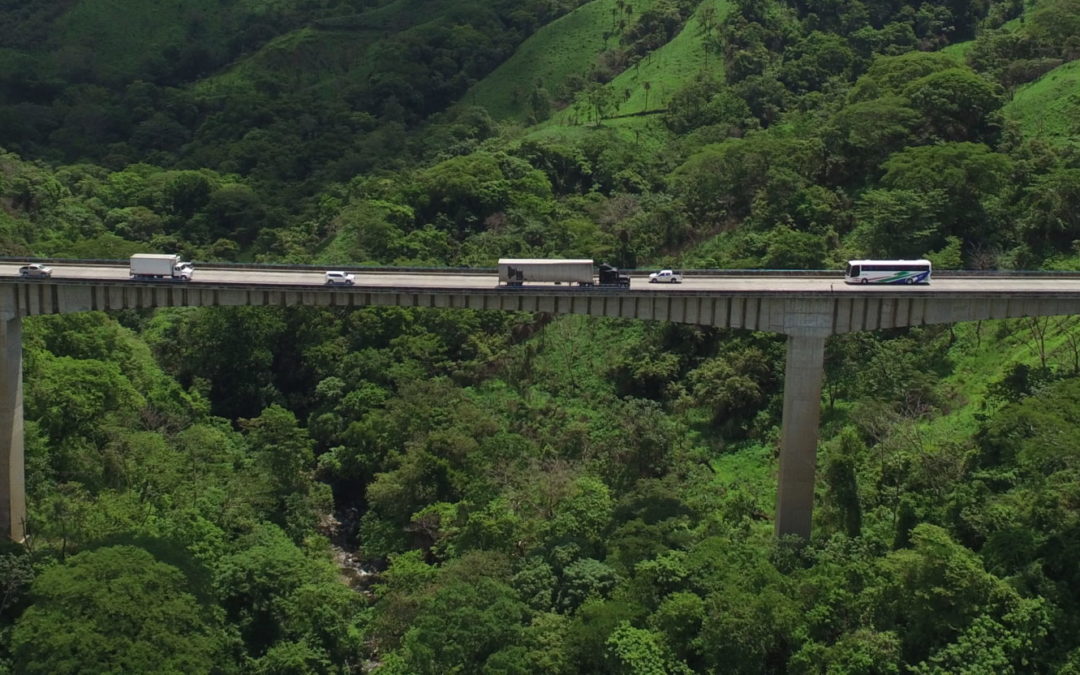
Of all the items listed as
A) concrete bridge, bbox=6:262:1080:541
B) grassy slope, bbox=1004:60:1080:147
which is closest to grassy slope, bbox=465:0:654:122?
grassy slope, bbox=1004:60:1080:147

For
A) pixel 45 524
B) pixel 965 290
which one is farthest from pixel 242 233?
pixel 965 290

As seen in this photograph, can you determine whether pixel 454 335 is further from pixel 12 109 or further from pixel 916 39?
pixel 12 109

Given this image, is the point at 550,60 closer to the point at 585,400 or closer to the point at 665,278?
the point at 585,400

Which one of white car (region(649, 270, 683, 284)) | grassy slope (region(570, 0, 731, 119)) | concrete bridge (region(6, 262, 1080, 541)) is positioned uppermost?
grassy slope (region(570, 0, 731, 119))

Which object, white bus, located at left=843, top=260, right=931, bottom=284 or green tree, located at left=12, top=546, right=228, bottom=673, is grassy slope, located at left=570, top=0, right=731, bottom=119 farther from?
green tree, located at left=12, top=546, right=228, bottom=673

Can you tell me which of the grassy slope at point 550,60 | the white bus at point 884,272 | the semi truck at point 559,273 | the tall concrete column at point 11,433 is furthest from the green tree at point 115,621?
the grassy slope at point 550,60
